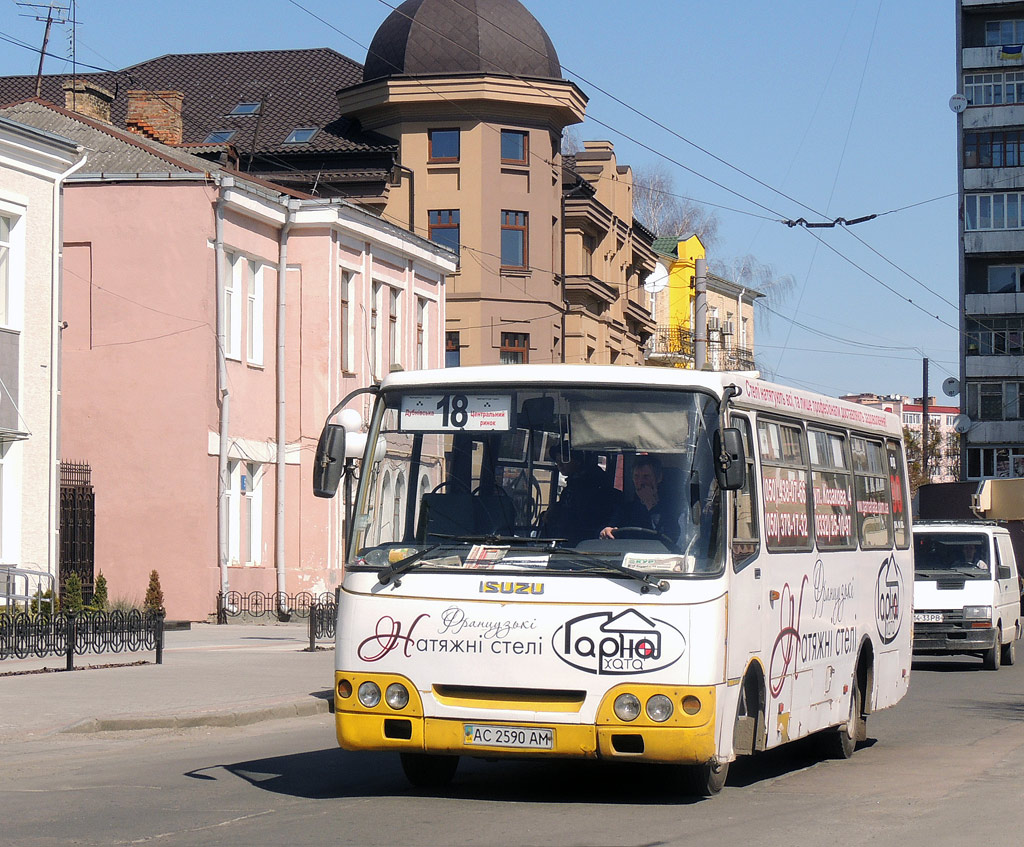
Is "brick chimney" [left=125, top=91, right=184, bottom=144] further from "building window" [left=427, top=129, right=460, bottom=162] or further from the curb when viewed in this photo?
the curb

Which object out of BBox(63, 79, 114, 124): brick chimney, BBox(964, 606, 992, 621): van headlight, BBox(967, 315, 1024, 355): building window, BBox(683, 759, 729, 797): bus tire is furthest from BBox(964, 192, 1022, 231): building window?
BBox(683, 759, 729, 797): bus tire

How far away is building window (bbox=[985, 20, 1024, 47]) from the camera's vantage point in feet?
263

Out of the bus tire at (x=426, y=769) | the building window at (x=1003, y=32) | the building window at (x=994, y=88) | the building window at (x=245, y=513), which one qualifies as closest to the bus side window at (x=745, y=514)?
Result: the bus tire at (x=426, y=769)

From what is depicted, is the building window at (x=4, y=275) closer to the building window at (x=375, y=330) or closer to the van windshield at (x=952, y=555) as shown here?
the building window at (x=375, y=330)

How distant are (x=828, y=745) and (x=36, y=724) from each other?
6.70m

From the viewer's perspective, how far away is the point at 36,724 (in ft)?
47.1

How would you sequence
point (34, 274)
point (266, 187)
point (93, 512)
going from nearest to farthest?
point (34, 274) → point (93, 512) → point (266, 187)

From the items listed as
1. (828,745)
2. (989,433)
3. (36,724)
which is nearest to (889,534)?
(828,745)

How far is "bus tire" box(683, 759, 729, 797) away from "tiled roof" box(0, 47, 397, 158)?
38595 millimetres

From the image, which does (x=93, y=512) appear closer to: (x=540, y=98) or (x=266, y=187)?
(x=266, y=187)

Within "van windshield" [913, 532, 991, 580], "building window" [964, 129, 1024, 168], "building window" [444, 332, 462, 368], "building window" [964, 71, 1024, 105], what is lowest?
"van windshield" [913, 532, 991, 580]

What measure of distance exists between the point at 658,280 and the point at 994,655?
47.1 m

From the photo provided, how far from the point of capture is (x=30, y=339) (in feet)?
89.1

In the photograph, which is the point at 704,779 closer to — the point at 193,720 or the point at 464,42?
the point at 193,720
